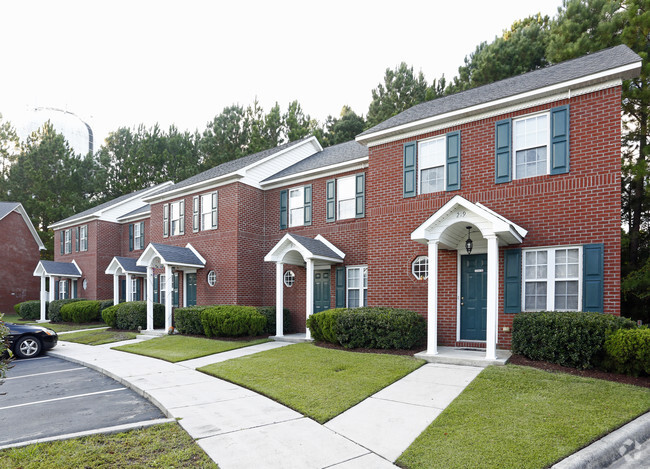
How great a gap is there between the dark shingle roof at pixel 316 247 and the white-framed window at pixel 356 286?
0.63 meters

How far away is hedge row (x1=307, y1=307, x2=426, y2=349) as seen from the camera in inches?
410

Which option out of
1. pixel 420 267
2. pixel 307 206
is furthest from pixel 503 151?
pixel 307 206

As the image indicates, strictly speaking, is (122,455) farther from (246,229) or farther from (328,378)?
(246,229)

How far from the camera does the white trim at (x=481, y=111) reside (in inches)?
377

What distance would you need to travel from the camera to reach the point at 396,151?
12.4 m

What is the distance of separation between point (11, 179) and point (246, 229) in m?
33.4

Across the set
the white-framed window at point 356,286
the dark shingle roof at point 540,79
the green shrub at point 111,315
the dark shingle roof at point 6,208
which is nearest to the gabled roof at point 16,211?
the dark shingle roof at point 6,208

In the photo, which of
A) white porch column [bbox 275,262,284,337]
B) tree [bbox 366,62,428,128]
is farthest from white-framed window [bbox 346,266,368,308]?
tree [bbox 366,62,428,128]

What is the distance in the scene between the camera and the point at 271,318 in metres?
15.5

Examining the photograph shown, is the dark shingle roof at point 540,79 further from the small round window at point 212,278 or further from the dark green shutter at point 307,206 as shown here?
the small round window at point 212,278

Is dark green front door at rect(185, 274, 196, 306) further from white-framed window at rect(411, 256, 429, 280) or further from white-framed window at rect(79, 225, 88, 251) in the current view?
white-framed window at rect(79, 225, 88, 251)

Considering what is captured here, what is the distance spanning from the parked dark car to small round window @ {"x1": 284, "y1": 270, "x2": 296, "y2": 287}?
7.80 meters

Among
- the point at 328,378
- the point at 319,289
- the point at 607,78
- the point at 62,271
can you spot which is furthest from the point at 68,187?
the point at 607,78

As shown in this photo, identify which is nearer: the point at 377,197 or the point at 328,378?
the point at 328,378
